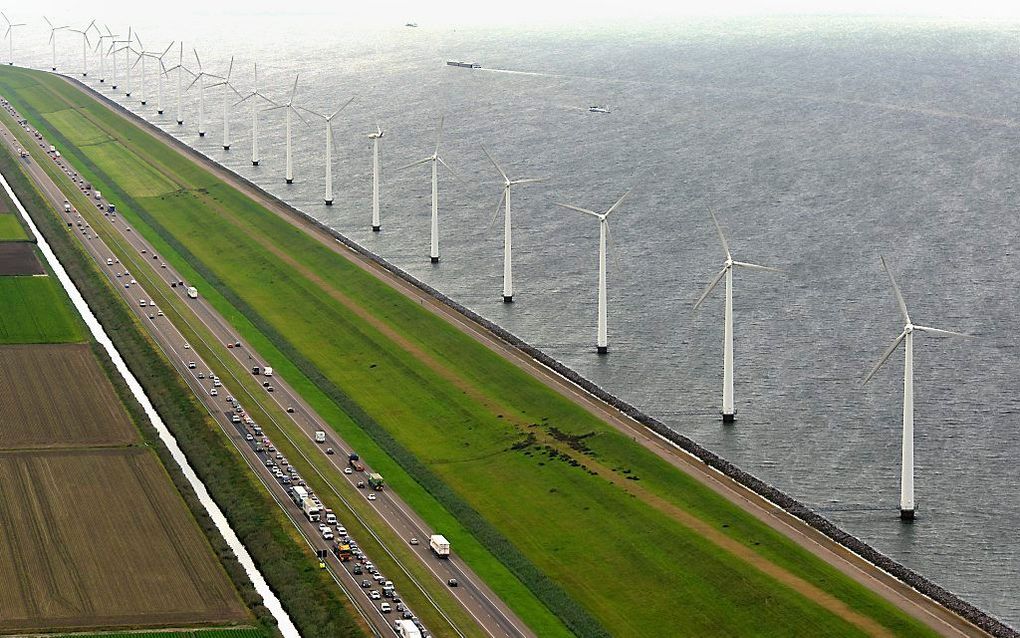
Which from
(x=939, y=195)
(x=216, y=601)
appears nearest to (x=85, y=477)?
(x=216, y=601)

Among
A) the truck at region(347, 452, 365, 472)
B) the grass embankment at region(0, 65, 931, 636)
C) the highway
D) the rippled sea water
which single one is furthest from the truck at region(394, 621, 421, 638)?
the rippled sea water

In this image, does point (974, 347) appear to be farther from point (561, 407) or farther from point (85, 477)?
point (85, 477)

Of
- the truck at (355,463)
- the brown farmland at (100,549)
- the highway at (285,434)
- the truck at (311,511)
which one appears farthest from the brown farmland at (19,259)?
the truck at (311,511)

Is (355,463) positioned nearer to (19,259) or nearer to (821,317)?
(821,317)

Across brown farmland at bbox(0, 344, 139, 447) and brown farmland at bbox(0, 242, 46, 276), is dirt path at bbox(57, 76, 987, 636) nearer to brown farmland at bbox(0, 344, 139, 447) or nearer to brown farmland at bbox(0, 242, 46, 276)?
brown farmland at bbox(0, 344, 139, 447)

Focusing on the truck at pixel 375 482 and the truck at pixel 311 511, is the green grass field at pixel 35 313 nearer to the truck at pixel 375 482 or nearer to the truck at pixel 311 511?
the truck at pixel 375 482
